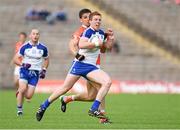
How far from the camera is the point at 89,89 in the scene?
17609mm

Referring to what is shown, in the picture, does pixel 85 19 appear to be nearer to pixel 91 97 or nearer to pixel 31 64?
pixel 91 97

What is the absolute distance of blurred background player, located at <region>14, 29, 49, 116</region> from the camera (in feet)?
68.0

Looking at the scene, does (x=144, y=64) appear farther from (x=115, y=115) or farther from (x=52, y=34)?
(x=115, y=115)

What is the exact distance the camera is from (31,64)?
21109 mm

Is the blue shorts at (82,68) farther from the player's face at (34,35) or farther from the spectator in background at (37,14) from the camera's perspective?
the spectator in background at (37,14)

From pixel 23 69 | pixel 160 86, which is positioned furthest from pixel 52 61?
pixel 23 69

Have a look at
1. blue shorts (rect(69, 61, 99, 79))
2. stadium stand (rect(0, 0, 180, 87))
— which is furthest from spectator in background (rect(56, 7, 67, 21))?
blue shorts (rect(69, 61, 99, 79))

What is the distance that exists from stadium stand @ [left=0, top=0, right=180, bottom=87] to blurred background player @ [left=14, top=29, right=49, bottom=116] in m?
18.6

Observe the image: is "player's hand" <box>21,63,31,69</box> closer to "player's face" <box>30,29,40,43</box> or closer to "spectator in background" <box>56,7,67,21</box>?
"player's face" <box>30,29,40,43</box>

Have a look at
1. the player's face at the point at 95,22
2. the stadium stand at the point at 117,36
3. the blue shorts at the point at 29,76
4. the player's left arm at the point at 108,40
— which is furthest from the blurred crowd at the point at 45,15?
the player's face at the point at 95,22

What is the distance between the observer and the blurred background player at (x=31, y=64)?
68.0 ft

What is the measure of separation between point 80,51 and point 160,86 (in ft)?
74.5

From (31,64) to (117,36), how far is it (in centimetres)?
2208

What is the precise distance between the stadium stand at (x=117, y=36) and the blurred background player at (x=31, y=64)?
1860 cm
